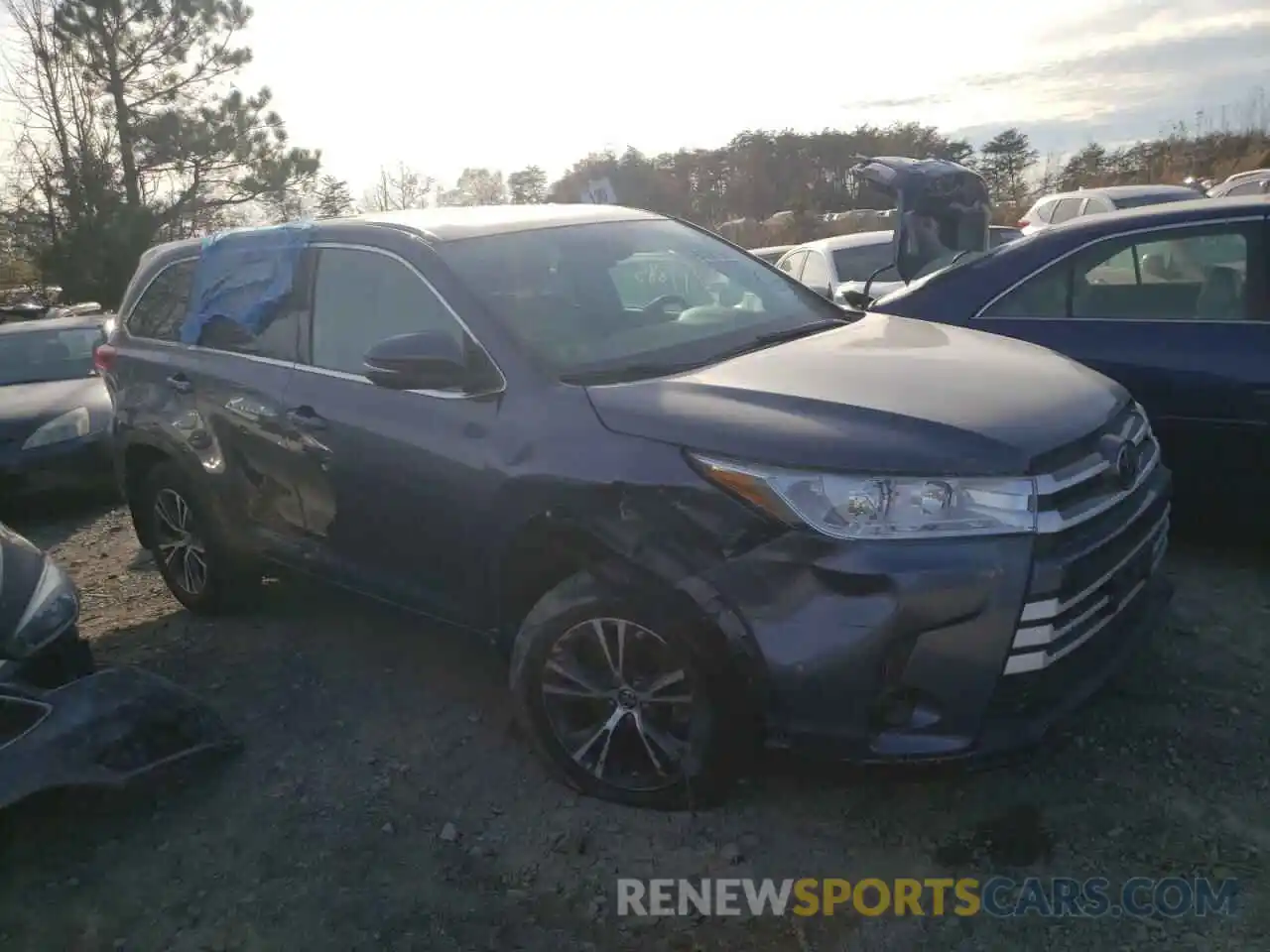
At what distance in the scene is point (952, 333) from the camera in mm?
3773

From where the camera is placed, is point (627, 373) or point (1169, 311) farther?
point (1169, 311)

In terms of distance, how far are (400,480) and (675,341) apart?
1027 millimetres

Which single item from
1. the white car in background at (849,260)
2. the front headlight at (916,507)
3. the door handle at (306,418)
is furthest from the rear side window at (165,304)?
the white car in background at (849,260)

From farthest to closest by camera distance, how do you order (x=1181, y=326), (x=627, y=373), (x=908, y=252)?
(x=908, y=252) < (x=1181, y=326) < (x=627, y=373)

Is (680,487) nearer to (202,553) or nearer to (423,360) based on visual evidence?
(423,360)

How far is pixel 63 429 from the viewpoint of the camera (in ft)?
24.7

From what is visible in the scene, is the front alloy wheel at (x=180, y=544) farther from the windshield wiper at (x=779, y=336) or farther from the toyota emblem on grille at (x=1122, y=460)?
the toyota emblem on grille at (x=1122, y=460)

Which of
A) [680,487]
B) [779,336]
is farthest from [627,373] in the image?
[779,336]

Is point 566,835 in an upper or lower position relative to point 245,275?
lower

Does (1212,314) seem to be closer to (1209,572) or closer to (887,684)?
(1209,572)

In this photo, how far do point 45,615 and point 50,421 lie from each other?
14.6 ft

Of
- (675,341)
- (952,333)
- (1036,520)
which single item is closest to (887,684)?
(1036,520)

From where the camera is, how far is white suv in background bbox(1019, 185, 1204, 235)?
12508mm

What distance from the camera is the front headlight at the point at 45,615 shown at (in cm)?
353
